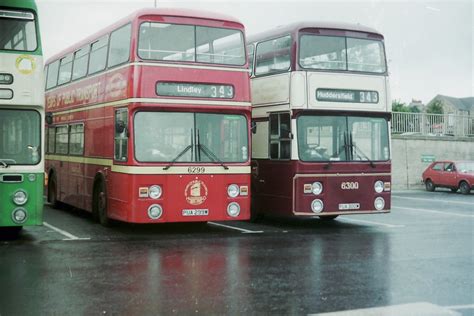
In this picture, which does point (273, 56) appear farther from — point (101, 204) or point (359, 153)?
point (101, 204)

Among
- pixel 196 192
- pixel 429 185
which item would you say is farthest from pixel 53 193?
pixel 429 185

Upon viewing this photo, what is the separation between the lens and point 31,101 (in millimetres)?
11312

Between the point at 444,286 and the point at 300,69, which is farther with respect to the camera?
the point at 300,69

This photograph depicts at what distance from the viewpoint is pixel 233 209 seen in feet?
43.3

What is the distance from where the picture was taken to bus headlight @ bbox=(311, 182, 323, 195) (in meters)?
14.3

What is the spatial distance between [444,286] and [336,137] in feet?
20.9

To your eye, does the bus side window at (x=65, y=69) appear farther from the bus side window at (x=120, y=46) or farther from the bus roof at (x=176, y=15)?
the bus side window at (x=120, y=46)

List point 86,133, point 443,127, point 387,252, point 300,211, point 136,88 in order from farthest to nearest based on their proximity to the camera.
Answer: point 443,127 < point 86,133 < point 300,211 < point 136,88 < point 387,252

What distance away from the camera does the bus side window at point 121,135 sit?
12.7 metres

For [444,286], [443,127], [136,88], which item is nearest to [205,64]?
[136,88]

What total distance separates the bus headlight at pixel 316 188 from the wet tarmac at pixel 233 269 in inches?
33.3

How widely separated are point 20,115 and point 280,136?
5.52 meters

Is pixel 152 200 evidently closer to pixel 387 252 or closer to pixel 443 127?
pixel 387 252

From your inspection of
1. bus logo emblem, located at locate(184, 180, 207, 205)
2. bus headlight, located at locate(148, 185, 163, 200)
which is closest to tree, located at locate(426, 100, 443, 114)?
bus logo emblem, located at locate(184, 180, 207, 205)
